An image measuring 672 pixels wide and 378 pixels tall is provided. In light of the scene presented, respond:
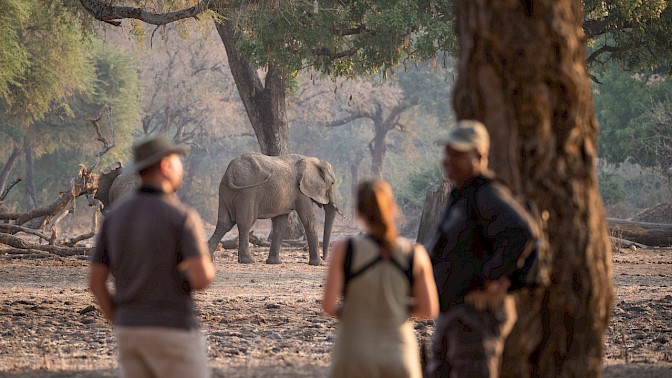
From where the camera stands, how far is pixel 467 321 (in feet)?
20.9

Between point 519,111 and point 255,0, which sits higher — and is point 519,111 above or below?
below

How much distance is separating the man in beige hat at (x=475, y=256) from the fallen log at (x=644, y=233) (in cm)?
2327

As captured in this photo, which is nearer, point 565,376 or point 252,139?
point 565,376

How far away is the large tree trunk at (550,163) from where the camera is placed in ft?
24.8

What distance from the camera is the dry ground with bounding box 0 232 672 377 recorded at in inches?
406

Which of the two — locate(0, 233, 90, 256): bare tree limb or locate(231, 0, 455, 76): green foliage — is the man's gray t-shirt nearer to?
locate(0, 233, 90, 256): bare tree limb

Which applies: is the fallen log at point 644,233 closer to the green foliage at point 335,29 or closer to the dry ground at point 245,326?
the green foliage at point 335,29

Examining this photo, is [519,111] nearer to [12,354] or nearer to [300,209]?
[12,354]

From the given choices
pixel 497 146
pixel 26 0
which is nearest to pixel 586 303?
pixel 497 146

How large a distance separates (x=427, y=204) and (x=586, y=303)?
1851cm

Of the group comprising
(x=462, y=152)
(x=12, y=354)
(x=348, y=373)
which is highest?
(x=462, y=152)

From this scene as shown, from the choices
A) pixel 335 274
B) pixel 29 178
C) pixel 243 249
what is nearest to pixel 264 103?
pixel 243 249

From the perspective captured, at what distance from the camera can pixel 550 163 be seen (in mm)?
7551

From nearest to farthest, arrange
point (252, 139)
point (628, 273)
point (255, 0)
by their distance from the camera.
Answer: point (628, 273), point (255, 0), point (252, 139)
